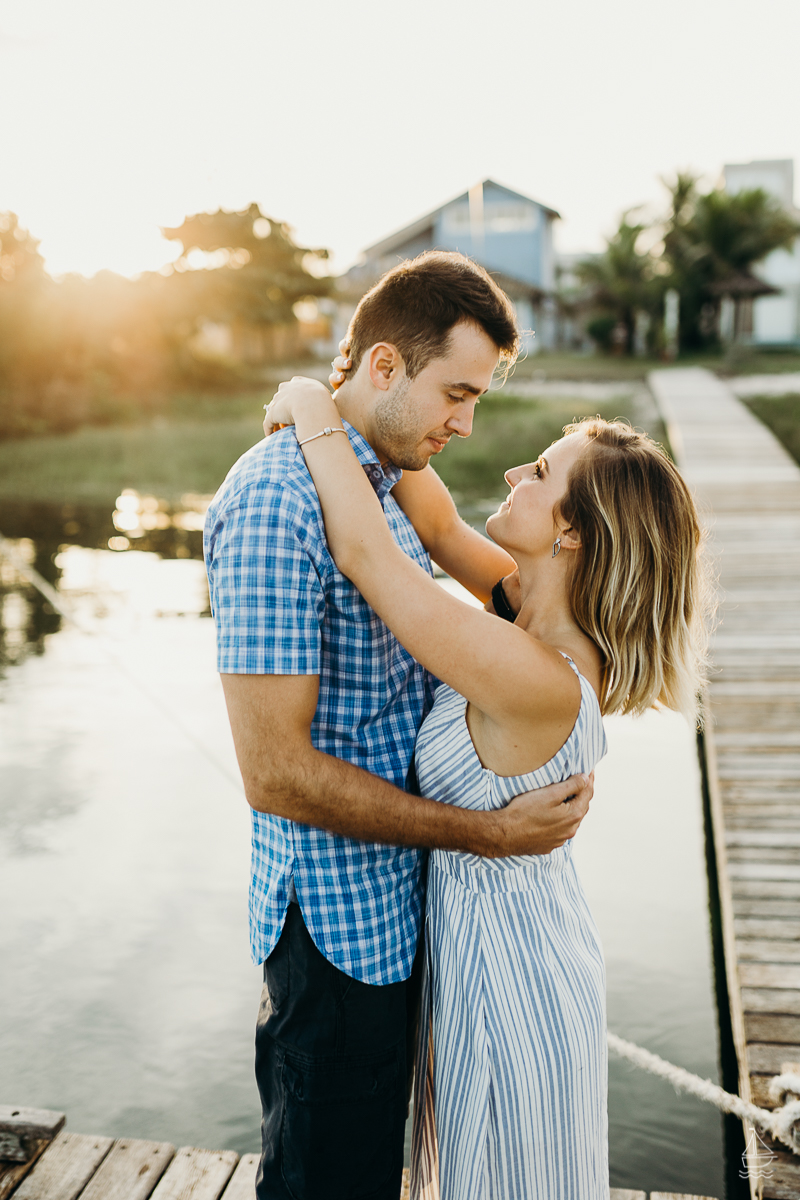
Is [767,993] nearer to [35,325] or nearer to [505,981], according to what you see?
[505,981]

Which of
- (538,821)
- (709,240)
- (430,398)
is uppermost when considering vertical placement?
(709,240)

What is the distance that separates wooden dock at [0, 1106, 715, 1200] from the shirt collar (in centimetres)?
175

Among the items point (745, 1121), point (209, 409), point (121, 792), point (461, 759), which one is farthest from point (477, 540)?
Result: point (209, 409)

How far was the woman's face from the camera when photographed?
69.6 inches

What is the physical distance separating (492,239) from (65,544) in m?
29.2

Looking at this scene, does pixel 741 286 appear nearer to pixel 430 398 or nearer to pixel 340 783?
pixel 430 398

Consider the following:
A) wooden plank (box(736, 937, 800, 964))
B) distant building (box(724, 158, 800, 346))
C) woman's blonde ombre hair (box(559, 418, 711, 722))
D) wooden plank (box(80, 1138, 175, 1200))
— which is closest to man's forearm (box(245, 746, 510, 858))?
woman's blonde ombre hair (box(559, 418, 711, 722))

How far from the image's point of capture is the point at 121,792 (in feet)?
21.2

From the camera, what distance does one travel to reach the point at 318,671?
5.05 feet

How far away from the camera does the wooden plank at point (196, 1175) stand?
2.40 m

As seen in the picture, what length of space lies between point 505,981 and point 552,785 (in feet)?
1.11

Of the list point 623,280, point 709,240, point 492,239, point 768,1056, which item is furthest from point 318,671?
point 492,239

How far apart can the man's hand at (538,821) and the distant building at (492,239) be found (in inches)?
1472

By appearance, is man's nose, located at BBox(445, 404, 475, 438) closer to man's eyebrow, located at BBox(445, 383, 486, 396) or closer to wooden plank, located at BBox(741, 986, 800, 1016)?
man's eyebrow, located at BBox(445, 383, 486, 396)
